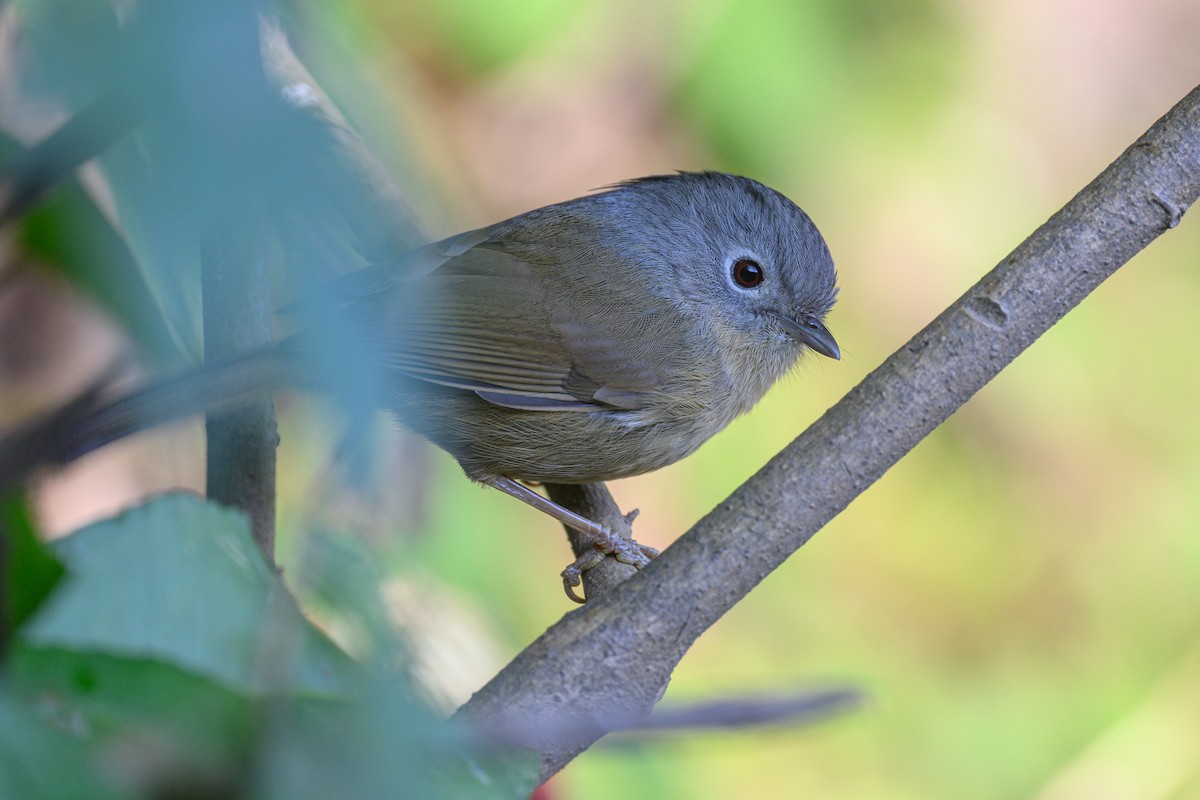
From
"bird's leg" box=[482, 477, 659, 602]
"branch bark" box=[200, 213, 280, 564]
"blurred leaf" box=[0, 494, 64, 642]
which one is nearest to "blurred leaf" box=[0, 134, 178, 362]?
"blurred leaf" box=[0, 494, 64, 642]

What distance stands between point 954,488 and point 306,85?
377cm

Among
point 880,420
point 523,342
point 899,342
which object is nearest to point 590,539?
point 523,342

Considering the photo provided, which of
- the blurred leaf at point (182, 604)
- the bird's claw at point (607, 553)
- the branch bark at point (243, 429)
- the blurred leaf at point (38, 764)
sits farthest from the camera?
the bird's claw at point (607, 553)

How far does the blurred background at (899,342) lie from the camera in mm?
4188

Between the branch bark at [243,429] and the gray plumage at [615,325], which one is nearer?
the branch bark at [243,429]

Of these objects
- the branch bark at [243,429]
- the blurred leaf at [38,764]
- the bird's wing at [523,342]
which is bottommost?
the blurred leaf at [38,764]

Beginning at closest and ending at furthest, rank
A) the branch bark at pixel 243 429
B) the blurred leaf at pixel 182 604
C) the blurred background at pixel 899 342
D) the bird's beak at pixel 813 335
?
the blurred leaf at pixel 182 604 < the branch bark at pixel 243 429 < the bird's beak at pixel 813 335 < the blurred background at pixel 899 342

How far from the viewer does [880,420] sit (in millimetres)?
1721

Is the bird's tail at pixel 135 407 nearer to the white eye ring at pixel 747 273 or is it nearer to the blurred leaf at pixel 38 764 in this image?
the blurred leaf at pixel 38 764

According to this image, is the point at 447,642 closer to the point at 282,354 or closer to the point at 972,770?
the point at 282,354

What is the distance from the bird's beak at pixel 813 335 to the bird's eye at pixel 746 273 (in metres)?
0.12

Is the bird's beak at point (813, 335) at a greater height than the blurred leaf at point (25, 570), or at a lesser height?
greater

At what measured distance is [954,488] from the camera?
4543 millimetres

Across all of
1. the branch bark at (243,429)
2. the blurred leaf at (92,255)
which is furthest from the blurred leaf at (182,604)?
the branch bark at (243,429)
